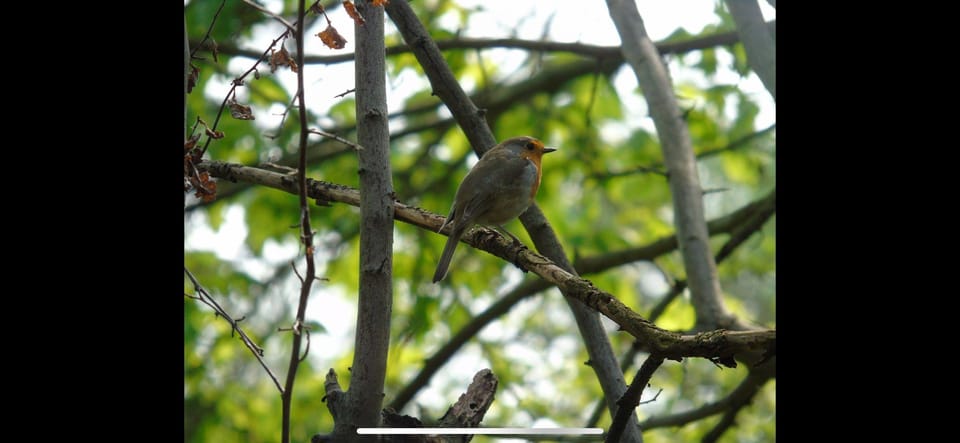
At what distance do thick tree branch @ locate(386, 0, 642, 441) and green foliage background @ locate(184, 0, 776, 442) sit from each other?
0.20 meters

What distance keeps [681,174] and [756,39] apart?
30.3 inches

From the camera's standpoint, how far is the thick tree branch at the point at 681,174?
8.49 feet

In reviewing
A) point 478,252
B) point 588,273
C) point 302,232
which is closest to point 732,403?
point 588,273

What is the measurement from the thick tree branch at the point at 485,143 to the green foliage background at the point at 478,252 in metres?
0.20

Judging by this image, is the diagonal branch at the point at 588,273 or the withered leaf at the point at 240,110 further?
the diagonal branch at the point at 588,273

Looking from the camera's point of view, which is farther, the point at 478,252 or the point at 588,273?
the point at 588,273

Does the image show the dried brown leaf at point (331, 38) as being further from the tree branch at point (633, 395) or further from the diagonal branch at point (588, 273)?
the diagonal branch at point (588, 273)

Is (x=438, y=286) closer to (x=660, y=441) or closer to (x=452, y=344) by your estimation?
(x=452, y=344)

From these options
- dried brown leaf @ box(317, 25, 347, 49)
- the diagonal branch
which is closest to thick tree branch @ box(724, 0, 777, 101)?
the diagonal branch

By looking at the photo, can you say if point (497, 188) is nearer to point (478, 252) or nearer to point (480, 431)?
point (478, 252)

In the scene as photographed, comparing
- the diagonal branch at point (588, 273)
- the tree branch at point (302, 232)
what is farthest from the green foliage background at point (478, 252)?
the tree branch at point (302, 232)

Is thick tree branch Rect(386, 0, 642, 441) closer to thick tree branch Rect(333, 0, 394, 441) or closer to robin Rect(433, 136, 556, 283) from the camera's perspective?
robin Rect(433, 136, 556, 283)

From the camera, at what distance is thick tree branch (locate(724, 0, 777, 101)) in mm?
2090

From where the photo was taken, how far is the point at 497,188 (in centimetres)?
218
